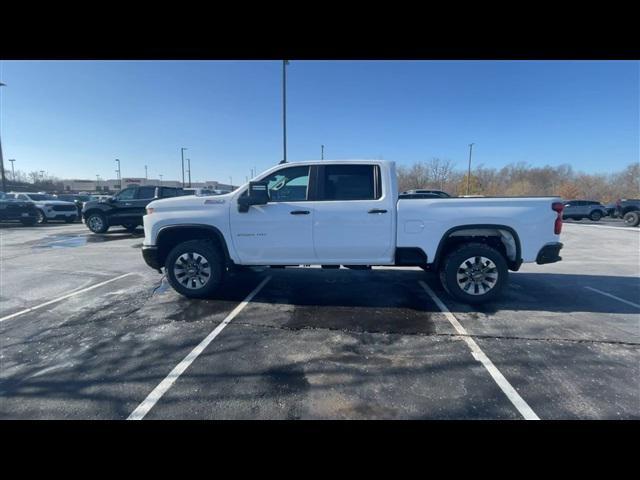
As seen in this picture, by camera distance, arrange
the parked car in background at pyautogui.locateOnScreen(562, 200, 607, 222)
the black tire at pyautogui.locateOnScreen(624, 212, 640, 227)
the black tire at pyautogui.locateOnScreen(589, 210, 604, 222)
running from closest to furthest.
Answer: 1. the black tire at pyautogui.locateOnScreen(624, 212, 640, 227)
2. the parked car in background at pyautogui.locateOnScreen(562, 200, 607, 222)
3. the black tire at pyautogui.locateOnScreen(589, 210, 604, 222)

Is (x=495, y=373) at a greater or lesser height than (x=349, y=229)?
lesser

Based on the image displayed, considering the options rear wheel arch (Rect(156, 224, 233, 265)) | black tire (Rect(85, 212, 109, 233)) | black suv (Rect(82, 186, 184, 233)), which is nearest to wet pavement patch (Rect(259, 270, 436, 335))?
rear wheel arch (Rect(156, 224, 233, 265))

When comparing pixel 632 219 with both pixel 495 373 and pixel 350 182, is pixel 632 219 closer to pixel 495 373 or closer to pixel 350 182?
pixel 350 182

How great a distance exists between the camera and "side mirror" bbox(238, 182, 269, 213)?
171 inches

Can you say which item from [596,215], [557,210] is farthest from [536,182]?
[557,210]

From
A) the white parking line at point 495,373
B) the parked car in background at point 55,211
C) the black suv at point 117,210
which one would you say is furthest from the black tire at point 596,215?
the parked car in background at point 55,211

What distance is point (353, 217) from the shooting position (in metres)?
4.29

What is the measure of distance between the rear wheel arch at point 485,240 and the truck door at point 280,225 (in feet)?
6.77

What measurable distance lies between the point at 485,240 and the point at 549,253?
861 mm

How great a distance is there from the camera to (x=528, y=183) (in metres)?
60.6

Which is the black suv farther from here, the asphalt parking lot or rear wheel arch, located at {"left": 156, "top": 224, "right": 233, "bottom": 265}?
rear wheel arch, located at {"left": 156, "top": 224, "right": 233, "bottom": 265}

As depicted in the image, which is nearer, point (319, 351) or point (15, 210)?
point (319, 351)

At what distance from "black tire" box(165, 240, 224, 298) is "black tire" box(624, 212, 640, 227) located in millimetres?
26352
